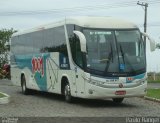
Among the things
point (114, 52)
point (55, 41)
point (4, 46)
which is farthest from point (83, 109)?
point (4, 46)

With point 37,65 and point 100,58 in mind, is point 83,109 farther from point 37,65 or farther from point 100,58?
point 37,65

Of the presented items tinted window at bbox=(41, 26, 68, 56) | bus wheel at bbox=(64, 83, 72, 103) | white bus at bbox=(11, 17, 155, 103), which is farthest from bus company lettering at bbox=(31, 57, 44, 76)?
bus wheel at bbox=(64, 83, 72, 103)

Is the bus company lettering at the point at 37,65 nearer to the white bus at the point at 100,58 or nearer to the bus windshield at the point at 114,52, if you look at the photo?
the white bus at the point at 100,58

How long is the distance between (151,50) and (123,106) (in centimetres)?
237

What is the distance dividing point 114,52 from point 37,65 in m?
6.88

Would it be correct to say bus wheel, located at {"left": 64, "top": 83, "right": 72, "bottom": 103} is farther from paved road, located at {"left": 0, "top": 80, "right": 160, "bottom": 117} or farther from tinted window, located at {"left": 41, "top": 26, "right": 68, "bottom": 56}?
tinted window, located at {"left": 41, "top": 26, "right": 68, "bottom": 56}

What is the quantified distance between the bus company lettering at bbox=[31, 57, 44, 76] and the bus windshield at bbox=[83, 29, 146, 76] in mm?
5687

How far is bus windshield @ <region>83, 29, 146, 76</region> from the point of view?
1953 centimetres

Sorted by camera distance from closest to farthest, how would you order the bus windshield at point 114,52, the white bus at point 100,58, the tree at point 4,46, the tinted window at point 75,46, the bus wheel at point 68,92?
the white bus at point 100,58, the bus windshield at point 114,52, the tinted window at point 75,46, the bus wheel at point 68,92, the tree at point 4,46

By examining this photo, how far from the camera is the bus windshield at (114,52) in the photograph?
64.1 feet

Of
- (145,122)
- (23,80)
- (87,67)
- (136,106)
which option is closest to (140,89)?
(136,106)

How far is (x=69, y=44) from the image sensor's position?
2088 cm

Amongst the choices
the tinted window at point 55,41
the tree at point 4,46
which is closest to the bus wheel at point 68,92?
the tinted window at point 55,41

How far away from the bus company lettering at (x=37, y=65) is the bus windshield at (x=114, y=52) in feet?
18.7
